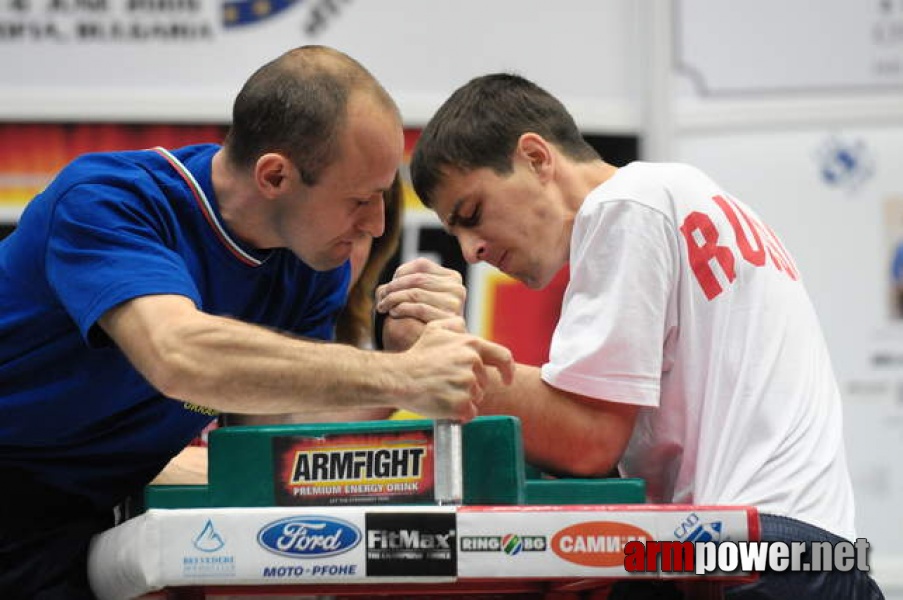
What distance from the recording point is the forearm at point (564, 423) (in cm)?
210

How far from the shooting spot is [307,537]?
1.62m

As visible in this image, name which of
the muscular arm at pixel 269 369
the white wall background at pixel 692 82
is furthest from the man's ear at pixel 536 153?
the white wall background at pixel 692 82

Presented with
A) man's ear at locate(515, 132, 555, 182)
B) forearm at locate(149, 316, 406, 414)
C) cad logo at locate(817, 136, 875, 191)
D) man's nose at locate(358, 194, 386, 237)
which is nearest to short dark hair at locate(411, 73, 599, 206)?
man's ear at locate(515, 132, 555, 182)

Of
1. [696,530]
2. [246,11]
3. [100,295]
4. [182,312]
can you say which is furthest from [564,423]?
[246,11]

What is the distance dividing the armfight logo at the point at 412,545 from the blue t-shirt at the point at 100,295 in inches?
20.0

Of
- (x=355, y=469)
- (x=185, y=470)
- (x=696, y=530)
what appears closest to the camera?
(x=696, y=530)

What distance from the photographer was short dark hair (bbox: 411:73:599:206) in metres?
2.46

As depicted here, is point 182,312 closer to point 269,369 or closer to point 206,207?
point 269,369

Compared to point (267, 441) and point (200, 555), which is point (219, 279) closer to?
point (267, 441)

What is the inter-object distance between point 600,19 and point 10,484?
330 centimetres

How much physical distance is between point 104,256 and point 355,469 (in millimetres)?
494

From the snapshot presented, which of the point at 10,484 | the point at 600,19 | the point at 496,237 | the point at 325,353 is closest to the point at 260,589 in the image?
the point at 325,353

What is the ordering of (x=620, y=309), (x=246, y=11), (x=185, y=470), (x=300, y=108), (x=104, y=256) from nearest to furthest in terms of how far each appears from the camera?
(x=104, y=256)
(x=620, y=309)
(x=300, y=108)
(x=185, y=470)
(x=246, y=11)

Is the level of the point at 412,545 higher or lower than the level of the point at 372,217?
lower
